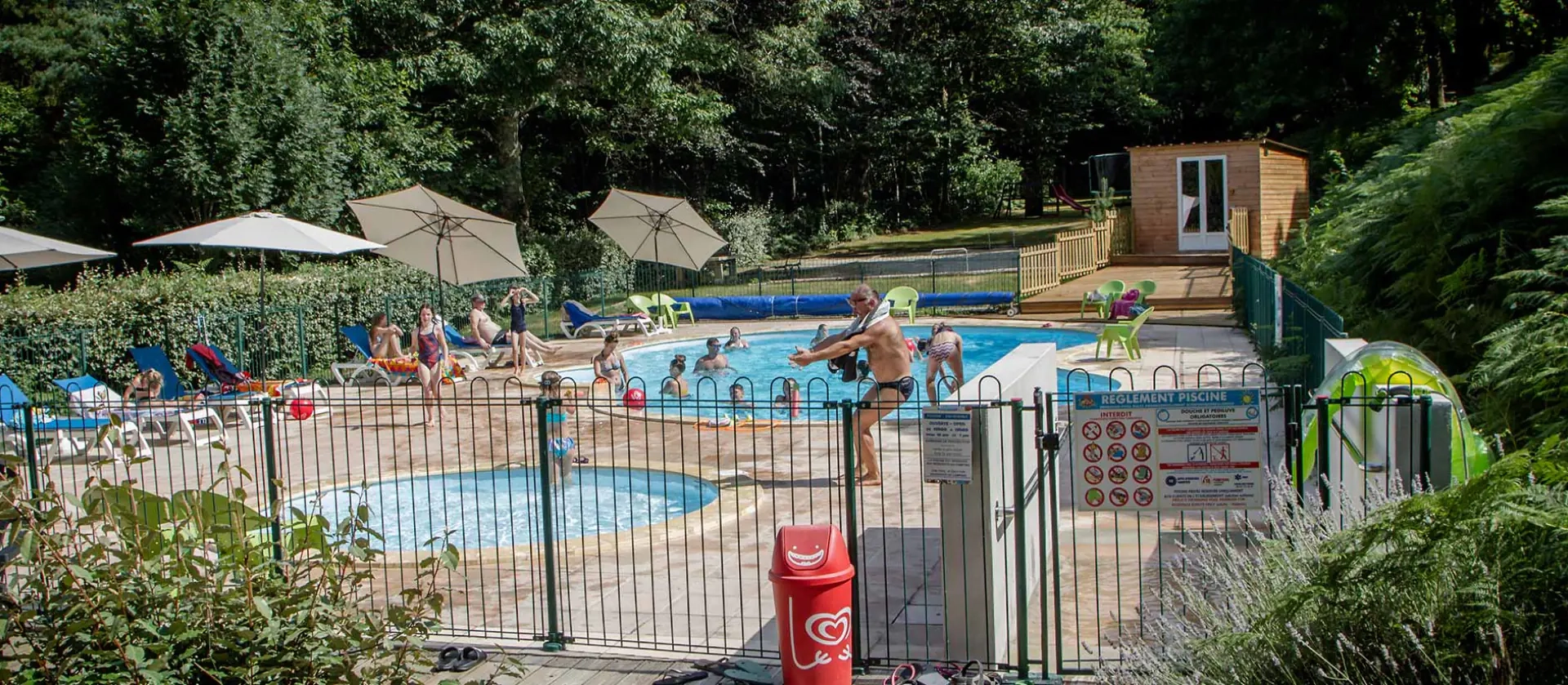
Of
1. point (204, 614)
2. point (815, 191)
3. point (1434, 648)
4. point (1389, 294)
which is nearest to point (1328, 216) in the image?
point (1389, 294)

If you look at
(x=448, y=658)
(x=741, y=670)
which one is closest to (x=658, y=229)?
(x=448, y=658)

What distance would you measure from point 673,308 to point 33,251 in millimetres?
14705

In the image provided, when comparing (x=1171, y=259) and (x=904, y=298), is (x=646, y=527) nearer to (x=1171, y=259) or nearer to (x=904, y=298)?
(x=904, y=298)

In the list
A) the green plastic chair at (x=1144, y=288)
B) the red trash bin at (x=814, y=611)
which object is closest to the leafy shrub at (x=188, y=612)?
the red trash bin at (x=814, y=611)

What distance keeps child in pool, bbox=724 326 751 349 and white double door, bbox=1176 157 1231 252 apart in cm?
1198

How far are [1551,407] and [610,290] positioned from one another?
2364 cm

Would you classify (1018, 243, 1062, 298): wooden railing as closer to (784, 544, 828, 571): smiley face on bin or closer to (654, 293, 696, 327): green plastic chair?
(654, 293, 696, 327): green plastic chair

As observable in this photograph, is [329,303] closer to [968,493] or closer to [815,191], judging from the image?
[968,493]

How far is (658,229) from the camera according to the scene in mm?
22016

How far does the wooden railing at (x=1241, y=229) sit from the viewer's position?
2625cm

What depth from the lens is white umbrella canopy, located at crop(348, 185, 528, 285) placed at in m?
17.3

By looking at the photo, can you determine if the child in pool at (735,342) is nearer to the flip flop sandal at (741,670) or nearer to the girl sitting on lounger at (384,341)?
the girl sitting on lounger at (384,341)

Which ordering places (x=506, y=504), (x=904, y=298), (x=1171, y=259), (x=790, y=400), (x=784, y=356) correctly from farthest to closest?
(x=1171, y=259) < (x=904, y=298) < (x=784, y=356) < (x=506, y=504) < (x=790, y=400)

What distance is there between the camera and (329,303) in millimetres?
19828
